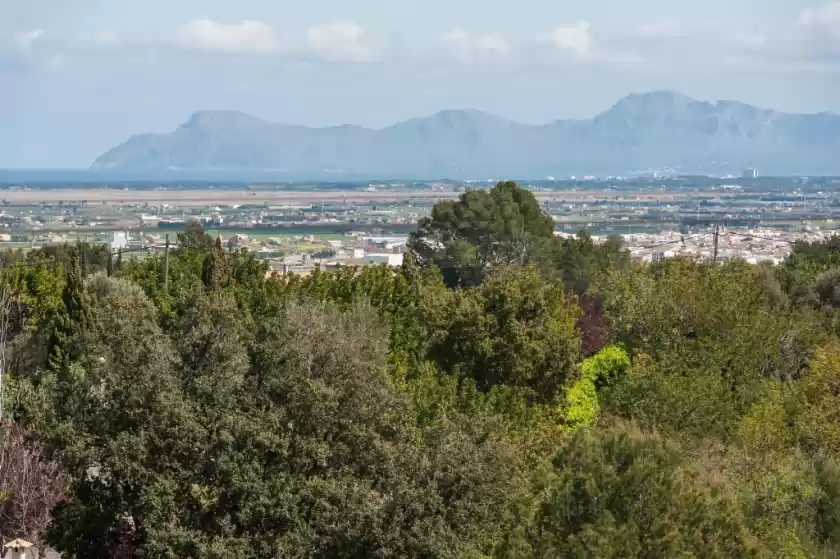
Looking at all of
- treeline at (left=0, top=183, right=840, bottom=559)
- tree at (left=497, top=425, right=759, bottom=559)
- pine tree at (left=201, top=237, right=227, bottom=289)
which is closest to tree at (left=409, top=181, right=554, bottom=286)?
pine tree at (left=201, top=237, right=227, bottom=289)

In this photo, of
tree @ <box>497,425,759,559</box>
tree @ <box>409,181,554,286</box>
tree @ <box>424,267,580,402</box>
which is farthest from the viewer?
tree @ <box>409,181,554,286</box>

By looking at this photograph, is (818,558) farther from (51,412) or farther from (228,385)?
(51,412)

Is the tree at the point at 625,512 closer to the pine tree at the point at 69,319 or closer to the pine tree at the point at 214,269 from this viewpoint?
the pine tree at the point at 69,319

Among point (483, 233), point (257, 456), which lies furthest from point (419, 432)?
point (483, 233)

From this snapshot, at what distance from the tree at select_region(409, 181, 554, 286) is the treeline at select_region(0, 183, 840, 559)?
59.5 ft

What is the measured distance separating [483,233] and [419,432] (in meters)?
31.4

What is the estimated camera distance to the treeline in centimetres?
1402

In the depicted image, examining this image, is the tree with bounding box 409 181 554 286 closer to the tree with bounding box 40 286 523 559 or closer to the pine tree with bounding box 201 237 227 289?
the pine tree with bounding box 201 237 227 289

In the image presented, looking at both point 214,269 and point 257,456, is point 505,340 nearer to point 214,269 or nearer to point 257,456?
point 214,269

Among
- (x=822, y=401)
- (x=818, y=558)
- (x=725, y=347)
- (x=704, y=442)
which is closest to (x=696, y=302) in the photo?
(x=725, y=347)

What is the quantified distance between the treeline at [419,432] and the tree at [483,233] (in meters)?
18.1

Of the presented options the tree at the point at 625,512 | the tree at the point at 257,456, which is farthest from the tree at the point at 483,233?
the tree at the point at 625,512

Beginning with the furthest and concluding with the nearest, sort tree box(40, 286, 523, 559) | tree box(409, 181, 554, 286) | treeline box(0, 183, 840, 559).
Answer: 1. tree box(409, 181, 554, 286)
2. tree box(40, 286, 523, 559)
3. treeline box(0, 183, 840, 559)

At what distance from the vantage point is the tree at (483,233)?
159 ft
